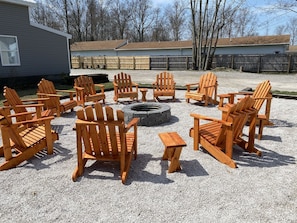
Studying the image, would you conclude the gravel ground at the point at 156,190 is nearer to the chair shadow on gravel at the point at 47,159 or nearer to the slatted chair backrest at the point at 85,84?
the chair shadow on gravel at the point at 47,159

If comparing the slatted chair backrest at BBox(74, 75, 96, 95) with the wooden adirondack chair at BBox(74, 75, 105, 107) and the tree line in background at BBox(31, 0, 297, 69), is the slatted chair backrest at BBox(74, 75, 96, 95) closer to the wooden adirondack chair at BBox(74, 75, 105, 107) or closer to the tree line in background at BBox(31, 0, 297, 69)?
the wooden adirondack chair at BBox(74, 75, 105, 107)

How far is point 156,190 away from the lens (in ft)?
8.42

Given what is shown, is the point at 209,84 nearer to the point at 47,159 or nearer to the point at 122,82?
the point at 122,82

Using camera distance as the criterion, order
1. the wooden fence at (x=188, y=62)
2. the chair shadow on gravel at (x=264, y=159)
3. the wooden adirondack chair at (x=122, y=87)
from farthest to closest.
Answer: the wooden fence at (x=188, y=62) → the wooden adirondack chair at (x=122, y=87) → the chair shadow on gravel at (x=264, y=159)

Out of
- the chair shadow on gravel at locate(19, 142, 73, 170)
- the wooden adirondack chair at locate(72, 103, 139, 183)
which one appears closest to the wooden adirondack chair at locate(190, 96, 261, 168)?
the wooden adirondack chair at locate(72, 103, 139, 183)

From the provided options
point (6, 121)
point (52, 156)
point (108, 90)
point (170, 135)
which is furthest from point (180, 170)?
point (108, 90)

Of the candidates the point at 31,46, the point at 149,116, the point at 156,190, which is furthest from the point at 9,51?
the point at 156,190

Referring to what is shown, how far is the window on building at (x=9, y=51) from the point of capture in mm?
10578

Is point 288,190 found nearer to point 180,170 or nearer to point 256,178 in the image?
point 256,178

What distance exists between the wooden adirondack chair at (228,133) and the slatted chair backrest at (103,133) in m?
1.26

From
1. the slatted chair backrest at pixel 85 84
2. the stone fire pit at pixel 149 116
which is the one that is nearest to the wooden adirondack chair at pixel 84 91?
the slatted chair backrest at pixel 85 84

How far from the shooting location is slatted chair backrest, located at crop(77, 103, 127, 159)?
258 cm

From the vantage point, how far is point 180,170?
118 inches

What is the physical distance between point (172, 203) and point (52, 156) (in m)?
2.03
